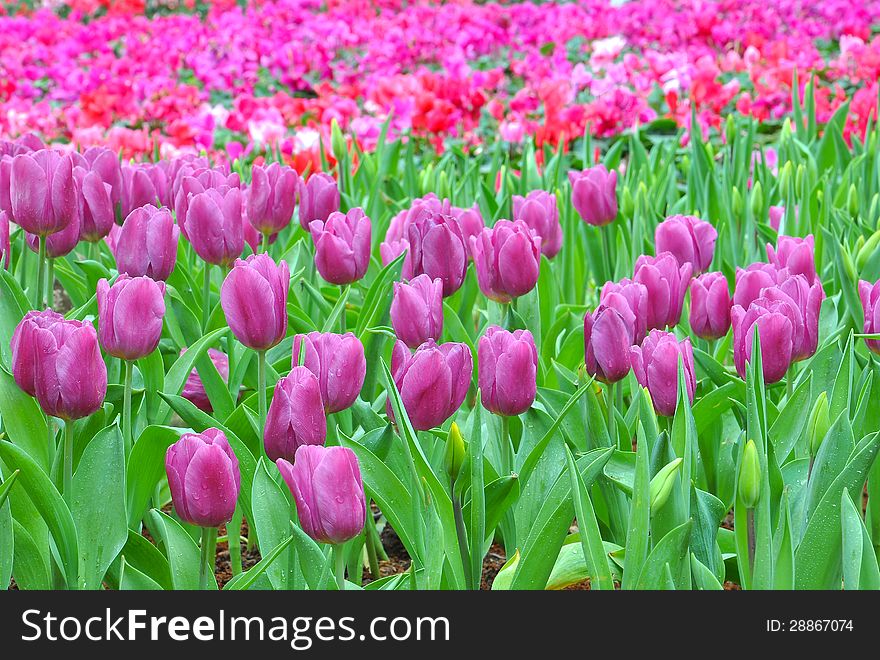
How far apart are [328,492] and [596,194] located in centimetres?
106

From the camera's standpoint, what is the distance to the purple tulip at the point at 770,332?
3.50ft

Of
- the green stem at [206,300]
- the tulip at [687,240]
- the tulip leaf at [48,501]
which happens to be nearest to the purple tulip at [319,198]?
the green stem at [206,300]

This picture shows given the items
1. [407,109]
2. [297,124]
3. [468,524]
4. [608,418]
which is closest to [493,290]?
[608,418]

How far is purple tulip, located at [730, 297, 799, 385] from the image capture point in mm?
1067

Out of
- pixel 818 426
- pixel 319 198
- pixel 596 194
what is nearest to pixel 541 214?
pixel 596 194

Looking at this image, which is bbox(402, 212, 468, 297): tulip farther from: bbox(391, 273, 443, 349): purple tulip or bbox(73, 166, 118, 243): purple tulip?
bbox(73, 166, 118, 243): purple tulip

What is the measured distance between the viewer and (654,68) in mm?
3867

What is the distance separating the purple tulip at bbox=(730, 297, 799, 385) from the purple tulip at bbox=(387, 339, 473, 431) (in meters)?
0.29

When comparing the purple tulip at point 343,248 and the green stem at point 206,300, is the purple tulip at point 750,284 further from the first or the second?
the green stem at point 206,300

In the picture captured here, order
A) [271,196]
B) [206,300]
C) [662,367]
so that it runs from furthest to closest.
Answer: [271,196] < [206,300] < [662,367]

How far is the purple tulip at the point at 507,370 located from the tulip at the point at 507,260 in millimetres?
255

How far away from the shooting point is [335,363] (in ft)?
3.33

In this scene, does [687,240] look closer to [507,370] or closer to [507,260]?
[507,260]
